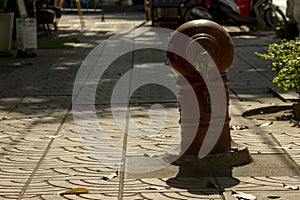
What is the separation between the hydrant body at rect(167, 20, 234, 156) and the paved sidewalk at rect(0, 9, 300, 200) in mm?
306

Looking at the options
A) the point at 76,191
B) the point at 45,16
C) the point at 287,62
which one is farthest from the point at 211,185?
the point at 45,16

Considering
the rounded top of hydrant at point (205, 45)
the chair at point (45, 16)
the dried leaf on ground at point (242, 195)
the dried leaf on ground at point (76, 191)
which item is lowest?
the chair at point (45, 16)

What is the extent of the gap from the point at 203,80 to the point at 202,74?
51mm

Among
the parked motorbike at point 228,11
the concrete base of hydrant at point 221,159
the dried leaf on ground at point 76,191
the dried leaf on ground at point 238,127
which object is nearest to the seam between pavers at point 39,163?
the dried leaf on ground at point 76,191

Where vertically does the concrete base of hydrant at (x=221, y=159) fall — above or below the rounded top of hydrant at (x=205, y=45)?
below

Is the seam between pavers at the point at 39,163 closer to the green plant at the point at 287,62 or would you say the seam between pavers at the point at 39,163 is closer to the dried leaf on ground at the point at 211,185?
the dried leaf on ground at the point at 211,185

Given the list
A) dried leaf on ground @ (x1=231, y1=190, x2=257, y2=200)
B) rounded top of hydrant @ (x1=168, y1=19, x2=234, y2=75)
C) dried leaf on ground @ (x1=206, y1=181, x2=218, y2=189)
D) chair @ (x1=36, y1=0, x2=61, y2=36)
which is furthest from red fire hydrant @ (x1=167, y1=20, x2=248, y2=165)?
chair @ (x1=36, y1=0, x2=61, y2=36)

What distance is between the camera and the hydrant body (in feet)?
24.0

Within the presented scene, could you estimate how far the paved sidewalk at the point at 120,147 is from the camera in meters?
6.61

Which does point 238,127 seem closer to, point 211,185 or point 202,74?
point 202,74

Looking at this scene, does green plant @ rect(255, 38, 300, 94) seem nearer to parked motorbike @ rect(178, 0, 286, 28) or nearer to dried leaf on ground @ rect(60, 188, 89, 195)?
dried leaf on ground @ rect(60, 188, 89, 195)

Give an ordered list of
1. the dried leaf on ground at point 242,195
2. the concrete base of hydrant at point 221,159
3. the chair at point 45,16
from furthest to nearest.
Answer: the chair at point 45,16 < the concrete base of hydrant at point 221,159 < the dried leaf on ground at point 242,195

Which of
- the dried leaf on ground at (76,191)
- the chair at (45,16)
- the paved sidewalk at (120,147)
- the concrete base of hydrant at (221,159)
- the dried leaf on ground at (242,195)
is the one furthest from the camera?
the chair at (45,16)

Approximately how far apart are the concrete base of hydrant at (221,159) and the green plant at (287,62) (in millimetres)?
1906
